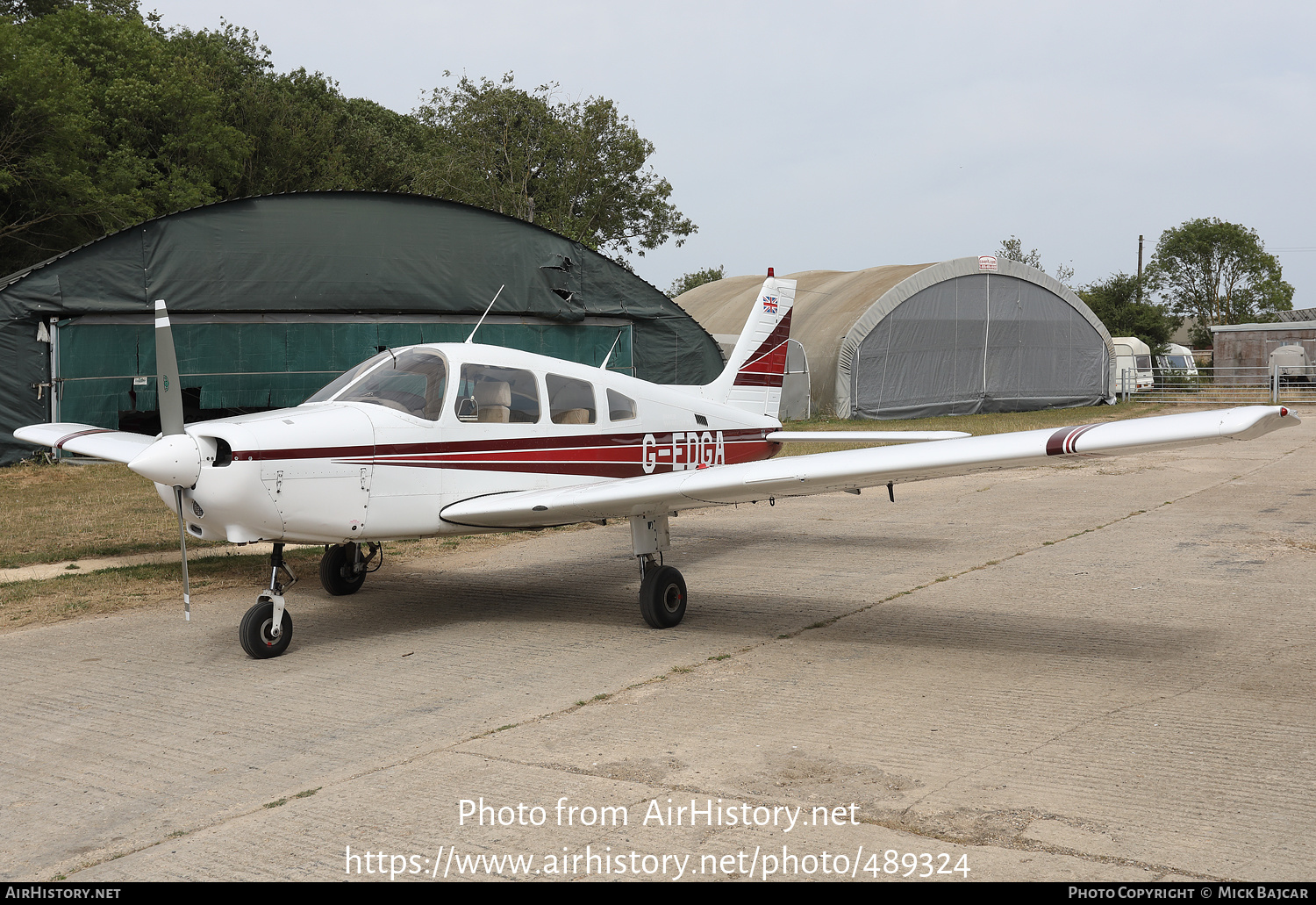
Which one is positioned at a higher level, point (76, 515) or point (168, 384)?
point (168, 384)

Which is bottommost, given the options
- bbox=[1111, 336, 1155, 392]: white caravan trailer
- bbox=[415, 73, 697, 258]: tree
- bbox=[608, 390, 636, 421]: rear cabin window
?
bbox=[608, 390, 636, 421]: rear cabin window

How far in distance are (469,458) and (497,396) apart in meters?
0.55

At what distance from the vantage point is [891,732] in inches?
202

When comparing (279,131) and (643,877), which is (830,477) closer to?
(643,877)

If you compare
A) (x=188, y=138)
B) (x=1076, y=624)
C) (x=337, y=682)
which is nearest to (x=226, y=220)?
(x=337, y=682)

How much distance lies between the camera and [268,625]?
22.7 ft

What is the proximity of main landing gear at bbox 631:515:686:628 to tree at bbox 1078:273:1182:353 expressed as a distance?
52.4 metres

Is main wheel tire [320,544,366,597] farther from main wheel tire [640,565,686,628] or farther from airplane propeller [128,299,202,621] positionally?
main wheel tire [640,565,686,628]

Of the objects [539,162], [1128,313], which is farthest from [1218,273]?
[539,162]

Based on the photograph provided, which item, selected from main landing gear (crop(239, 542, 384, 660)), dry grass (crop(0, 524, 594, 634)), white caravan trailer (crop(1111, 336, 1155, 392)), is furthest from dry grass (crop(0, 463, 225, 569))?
white caravan trailer (crop(1111, 336, 1155, 392))

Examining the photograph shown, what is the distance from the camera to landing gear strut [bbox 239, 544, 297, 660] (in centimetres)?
686

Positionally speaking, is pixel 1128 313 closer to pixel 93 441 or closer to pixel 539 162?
pixel 539 162

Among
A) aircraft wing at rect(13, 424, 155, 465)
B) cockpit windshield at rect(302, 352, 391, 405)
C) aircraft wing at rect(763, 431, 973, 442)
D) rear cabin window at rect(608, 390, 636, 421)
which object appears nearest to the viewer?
cockpit windshield at rect(302, 352, 391, 405)

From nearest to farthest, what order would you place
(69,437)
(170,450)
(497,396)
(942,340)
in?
1. (170,450)
2. (497,396)
3. (69,437)
4. (942,340)
